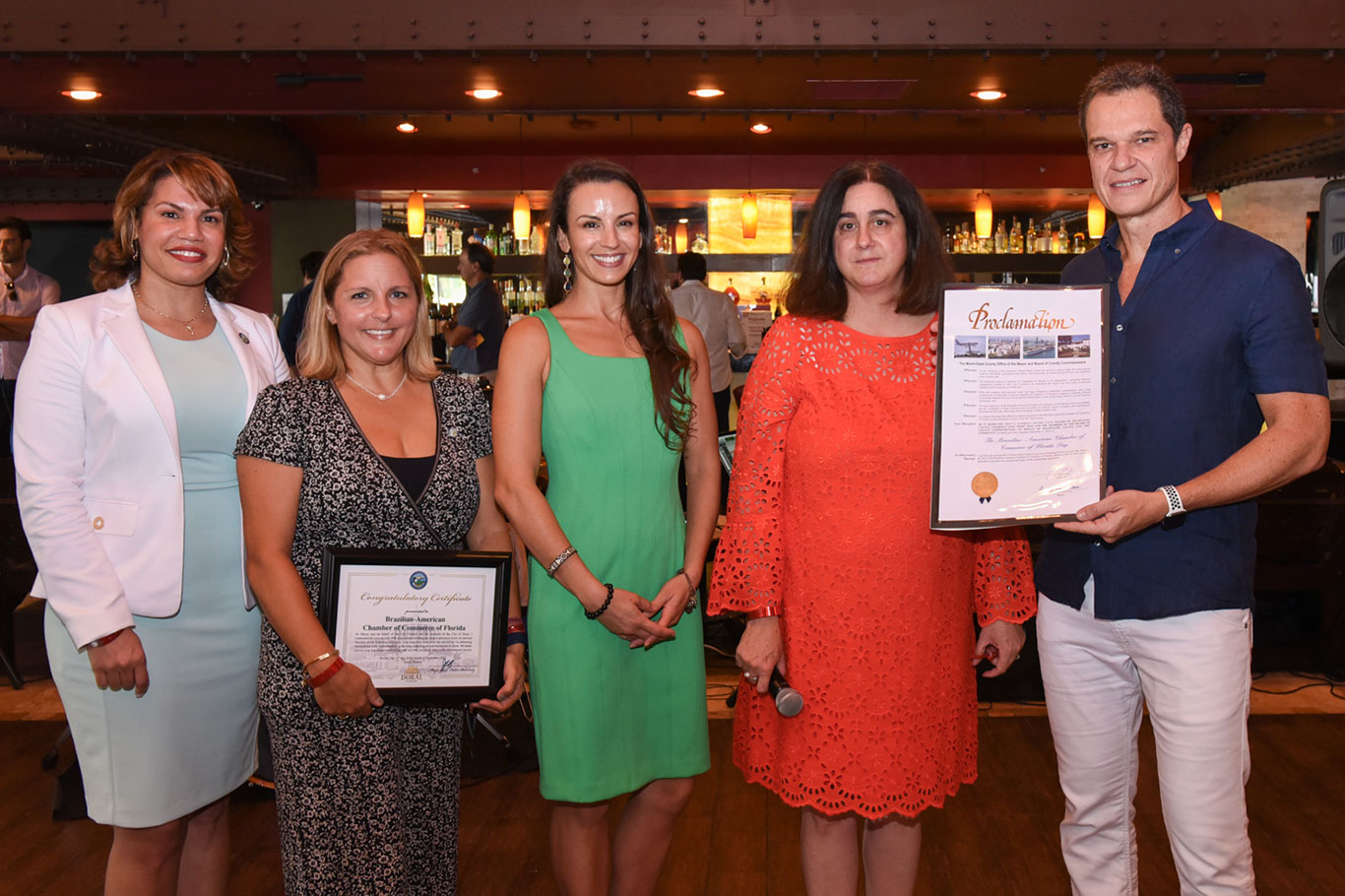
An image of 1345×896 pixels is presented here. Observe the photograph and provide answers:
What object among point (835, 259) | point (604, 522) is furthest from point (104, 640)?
point (835, 259)

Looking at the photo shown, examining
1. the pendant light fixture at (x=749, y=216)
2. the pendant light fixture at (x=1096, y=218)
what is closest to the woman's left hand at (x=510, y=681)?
the pendant light fixture at (x=749, y=216)

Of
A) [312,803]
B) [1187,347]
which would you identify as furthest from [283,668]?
[1187,347]

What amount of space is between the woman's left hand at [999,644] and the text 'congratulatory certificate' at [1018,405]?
15.8 inches

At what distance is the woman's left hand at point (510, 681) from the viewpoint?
206 centimetres

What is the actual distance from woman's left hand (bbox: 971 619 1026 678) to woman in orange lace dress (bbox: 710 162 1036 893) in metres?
0.01

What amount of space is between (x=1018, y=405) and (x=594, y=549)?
907 millimetres

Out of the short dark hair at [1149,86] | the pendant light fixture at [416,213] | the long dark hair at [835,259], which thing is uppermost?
the pendant light fixture at [416,213]

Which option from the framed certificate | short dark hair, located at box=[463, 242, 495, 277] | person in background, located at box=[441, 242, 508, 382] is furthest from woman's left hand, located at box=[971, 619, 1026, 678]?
short dark hair, located at box=[463, 242, 495, 277]

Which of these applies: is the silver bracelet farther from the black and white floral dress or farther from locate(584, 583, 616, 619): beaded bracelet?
the black and white floral dress

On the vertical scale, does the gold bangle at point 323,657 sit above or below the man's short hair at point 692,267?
below

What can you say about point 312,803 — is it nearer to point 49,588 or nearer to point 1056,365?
point 49,588

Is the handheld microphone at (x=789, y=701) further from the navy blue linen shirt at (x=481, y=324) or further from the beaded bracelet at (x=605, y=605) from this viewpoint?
the navy blue linen shirt at (x=481, y=324)

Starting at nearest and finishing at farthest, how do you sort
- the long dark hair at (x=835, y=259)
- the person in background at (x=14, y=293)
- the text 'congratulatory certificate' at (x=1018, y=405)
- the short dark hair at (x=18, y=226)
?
the text 'congratulatory certificate' at (x=1018, y=405)
the long dark hair at (x=835, y=259)
the person in background at (x=14, y=293)
the short dark hair at (x=18, y=226)

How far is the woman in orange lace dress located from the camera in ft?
6.75
